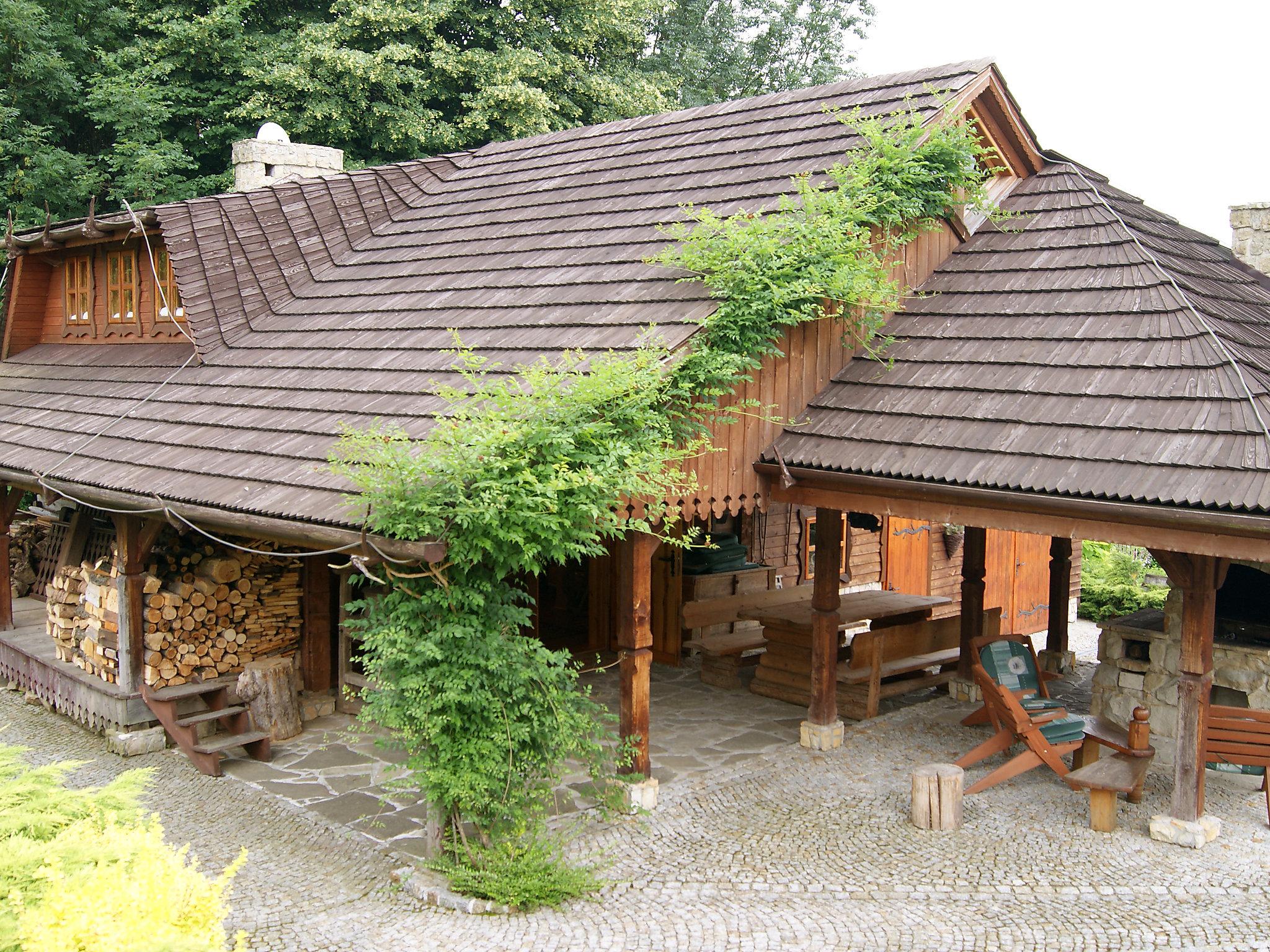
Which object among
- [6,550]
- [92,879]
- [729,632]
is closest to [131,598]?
[6,550]

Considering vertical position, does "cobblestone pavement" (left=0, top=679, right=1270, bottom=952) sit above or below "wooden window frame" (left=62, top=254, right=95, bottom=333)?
below

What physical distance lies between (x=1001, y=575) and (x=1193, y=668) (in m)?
9.34

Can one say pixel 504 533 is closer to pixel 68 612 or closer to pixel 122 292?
pixel 68 612

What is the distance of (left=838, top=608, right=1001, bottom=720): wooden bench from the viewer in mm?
9375

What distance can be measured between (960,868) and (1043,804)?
1.33m

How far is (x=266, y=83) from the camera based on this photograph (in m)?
17.6

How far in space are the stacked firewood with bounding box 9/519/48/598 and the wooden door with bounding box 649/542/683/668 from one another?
286 inches

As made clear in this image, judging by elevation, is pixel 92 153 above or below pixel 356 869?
above

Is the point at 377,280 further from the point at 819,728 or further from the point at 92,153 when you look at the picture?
the point at 92,153

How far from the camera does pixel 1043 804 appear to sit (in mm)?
7391

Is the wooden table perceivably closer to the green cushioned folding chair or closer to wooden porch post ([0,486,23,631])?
the green cushioned folding chair

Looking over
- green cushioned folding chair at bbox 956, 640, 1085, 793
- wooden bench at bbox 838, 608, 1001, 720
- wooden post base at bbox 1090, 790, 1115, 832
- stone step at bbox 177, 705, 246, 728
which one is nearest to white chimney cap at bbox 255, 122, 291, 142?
stone step at bbox 177, 705, 246, 728

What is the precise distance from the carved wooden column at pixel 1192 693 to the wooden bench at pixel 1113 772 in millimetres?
259

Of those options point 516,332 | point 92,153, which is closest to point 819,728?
point 516,332
